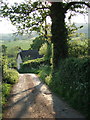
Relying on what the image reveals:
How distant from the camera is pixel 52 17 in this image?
18.7 m

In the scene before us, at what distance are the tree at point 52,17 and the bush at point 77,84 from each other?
4.36m

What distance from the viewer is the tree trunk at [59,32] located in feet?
59.4

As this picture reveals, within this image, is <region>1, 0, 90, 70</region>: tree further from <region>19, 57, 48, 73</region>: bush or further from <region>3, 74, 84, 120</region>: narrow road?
<region>19, 57, 48, 73</region>: bush

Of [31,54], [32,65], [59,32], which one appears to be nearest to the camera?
[59,32]

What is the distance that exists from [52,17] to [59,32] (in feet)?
5.62

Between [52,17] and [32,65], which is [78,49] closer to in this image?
[52,17]

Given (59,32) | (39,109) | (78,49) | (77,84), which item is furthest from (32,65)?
(39,109)

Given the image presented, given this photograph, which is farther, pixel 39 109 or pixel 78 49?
pixel 78 49

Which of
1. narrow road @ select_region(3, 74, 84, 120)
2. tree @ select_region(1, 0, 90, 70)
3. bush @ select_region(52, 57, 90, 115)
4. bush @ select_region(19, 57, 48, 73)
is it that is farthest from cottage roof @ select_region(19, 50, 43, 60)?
narrow road @ select_region(3, 74, 84, 120)

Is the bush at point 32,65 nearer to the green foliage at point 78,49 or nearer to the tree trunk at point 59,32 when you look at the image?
the green foliage at point 78,49

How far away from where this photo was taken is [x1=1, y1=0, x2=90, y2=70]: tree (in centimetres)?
1816

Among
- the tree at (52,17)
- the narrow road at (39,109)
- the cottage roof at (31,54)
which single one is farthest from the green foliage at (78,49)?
the cottage roof at (31,54)

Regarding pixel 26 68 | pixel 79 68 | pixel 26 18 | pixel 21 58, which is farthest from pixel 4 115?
pixel 21 58

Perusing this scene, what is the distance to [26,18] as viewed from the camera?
2136cm
